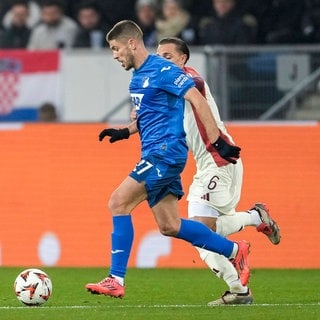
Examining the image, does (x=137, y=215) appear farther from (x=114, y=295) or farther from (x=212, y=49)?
(x=114, y=295)

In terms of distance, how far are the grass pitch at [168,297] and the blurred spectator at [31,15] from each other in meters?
4.88

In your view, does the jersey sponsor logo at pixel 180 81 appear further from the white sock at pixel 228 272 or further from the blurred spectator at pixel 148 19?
the blurred spectator at pixel 148 19

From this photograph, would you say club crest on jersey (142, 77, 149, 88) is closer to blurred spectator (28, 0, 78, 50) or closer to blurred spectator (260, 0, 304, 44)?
blurred spectator (260, 0, 304, 44)

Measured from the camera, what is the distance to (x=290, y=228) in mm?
14195

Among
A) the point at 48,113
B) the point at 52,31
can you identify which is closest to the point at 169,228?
the point at 48,113

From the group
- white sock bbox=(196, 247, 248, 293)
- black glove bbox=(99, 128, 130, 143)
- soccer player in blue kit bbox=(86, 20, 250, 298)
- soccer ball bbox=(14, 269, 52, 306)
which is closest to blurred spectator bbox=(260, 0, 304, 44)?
black glove bbox=(99, 128, 130, 143)

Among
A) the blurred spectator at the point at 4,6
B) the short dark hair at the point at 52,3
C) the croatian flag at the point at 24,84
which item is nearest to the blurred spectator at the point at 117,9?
the short dark hair at the point at 52,3

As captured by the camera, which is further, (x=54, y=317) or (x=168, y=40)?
(x=168, y=40)

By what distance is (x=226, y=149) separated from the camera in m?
9.34

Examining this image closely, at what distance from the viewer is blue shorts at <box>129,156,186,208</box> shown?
9.52 m

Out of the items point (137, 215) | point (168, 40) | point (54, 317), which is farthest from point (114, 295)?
point (137, 215)

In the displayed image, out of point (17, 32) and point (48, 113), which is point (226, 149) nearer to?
point (48, 113)

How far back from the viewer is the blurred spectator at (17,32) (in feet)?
57.8

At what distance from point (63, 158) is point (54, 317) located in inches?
231
